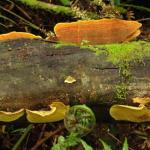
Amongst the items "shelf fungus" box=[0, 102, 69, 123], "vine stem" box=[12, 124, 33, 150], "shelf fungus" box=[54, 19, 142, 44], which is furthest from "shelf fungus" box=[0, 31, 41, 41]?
"vine stem" box=[12, 124, 33, 150]

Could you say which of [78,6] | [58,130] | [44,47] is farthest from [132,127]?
[78,6]

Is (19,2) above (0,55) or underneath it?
above

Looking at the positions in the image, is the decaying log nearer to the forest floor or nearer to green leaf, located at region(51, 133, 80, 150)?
green leaf, located at region(51, 133, 80, 150)

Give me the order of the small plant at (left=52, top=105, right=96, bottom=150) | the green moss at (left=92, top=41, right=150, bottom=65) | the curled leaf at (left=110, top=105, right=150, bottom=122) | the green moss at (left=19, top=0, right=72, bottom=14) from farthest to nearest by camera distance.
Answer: the green moss at (left=19, top=0, right=72, bottom=14) → the green moss at (left=92, top=41, right=150, bottom=65) → the small plant at (left=52, top=105, right=96, bottom=150) → the curled leaf at (left=110, top=105, right=150, bottom=122)

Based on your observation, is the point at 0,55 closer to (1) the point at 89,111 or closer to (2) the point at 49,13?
(1) the point at 89,111

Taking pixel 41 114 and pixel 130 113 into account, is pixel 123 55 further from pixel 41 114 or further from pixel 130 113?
pixel 41 114

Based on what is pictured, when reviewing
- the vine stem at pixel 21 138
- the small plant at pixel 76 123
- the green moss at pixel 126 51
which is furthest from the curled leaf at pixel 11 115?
the green moss at pixel 126 51

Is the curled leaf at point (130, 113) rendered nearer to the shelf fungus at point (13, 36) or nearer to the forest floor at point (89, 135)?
the forest floor at point (89, 135)
